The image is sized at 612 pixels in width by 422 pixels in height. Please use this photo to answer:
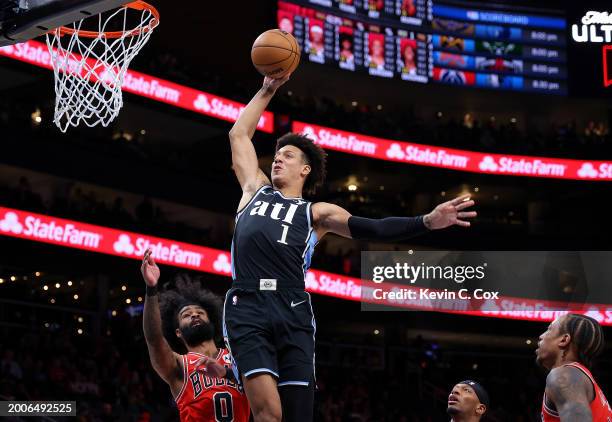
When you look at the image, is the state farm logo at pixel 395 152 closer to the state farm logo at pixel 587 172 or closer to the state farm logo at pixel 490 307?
the state farm logo at pixel 490 307

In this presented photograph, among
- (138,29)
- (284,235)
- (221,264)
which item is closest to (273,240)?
(284,235)

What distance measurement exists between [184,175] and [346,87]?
8.21 m

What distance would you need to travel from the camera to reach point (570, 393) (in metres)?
4.49

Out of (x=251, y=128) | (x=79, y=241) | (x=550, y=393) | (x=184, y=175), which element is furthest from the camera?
(x=184, y=175)

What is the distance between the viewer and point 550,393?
4.57 metres

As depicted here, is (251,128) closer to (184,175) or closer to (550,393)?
(550,393)

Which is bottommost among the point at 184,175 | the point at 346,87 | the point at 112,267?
the point at 112,267

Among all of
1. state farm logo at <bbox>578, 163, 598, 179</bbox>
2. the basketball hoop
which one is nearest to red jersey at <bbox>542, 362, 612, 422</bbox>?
the basketball hoop

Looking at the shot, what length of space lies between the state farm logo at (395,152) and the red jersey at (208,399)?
770 inches

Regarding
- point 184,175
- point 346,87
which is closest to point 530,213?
point 346,87

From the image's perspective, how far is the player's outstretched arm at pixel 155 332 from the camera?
5.44 metres

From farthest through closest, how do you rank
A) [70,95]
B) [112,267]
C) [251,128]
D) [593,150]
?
[593,150], [112,267], [70,95], [251,128]

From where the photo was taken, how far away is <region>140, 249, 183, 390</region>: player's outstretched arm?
17.9 feet

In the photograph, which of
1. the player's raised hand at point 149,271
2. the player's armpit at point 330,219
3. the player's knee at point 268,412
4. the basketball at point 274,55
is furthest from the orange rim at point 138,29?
the player's knee at point 268,412
